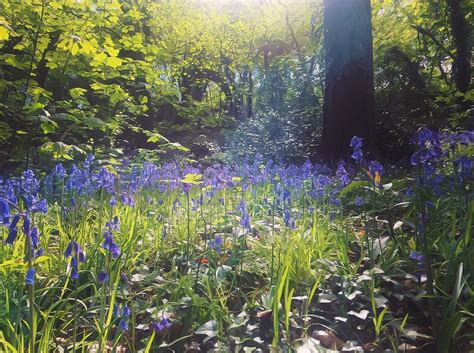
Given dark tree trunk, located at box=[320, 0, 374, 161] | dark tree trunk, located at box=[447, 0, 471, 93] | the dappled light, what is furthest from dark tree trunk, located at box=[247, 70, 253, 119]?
dark tree trunk, located at box=[320, 0, 374, 161]

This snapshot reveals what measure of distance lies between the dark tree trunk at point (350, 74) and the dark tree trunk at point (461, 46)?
5.20 metres

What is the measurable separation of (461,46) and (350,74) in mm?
5920

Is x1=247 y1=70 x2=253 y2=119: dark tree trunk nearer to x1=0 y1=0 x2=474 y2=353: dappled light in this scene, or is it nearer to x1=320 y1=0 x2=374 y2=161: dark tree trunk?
x1=0 y1=0 x2=474 y2=353: dappled light

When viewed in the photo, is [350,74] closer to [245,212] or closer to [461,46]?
[245,212]

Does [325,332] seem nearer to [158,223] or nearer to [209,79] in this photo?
[158,223]

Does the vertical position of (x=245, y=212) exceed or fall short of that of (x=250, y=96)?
it falls short

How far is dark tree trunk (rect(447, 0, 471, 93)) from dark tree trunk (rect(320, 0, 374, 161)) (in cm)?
520

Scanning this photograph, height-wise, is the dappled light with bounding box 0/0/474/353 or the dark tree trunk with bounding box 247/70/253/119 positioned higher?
the dark tree trunk with bounding box 247/70/253/119

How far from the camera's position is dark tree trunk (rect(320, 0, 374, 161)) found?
201 inches

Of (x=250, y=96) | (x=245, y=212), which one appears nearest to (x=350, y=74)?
(x=245, y=212)

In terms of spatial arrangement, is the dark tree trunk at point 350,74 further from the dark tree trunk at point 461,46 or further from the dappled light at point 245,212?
the dark tree trunk at point 461,46

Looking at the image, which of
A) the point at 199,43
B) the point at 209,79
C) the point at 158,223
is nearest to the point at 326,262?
the point at 158,223

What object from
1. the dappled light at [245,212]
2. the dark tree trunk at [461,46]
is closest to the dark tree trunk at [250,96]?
the dappled light at [245,212]

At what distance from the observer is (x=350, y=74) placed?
5133 mm
